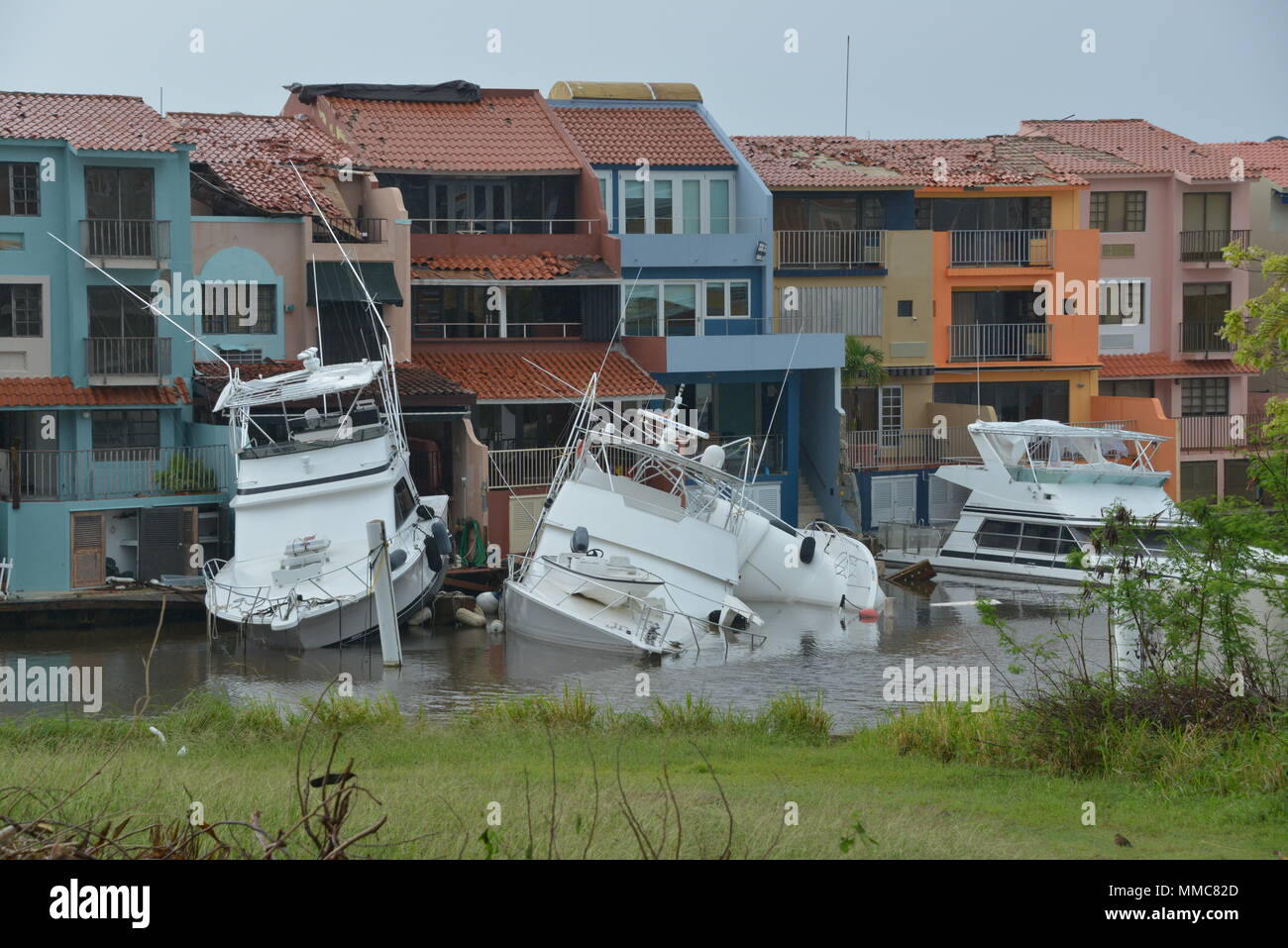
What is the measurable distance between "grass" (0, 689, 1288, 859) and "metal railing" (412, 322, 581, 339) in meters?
22.6

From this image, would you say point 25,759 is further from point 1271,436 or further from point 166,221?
point 166,221

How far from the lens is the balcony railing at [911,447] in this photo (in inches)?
1813

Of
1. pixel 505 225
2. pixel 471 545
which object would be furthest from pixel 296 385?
pixel 505 225

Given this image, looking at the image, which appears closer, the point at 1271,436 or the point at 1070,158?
the point at 1271,436

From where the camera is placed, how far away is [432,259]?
4456cm

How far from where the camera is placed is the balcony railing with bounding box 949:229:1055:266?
1905 inches

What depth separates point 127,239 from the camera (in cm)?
3666

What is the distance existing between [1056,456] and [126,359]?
72.0 feet

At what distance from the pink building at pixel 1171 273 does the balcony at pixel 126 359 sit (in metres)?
28.3

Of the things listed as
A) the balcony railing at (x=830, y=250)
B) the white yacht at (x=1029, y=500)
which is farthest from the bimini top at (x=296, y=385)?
the balcony railing at (x=830, y=250)

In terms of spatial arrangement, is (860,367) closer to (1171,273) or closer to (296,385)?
(1171,273)

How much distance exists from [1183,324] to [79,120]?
32.4 meters

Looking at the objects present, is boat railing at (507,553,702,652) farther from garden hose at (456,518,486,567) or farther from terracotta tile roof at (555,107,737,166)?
terracotta tile roof at (555,107,737,166)
